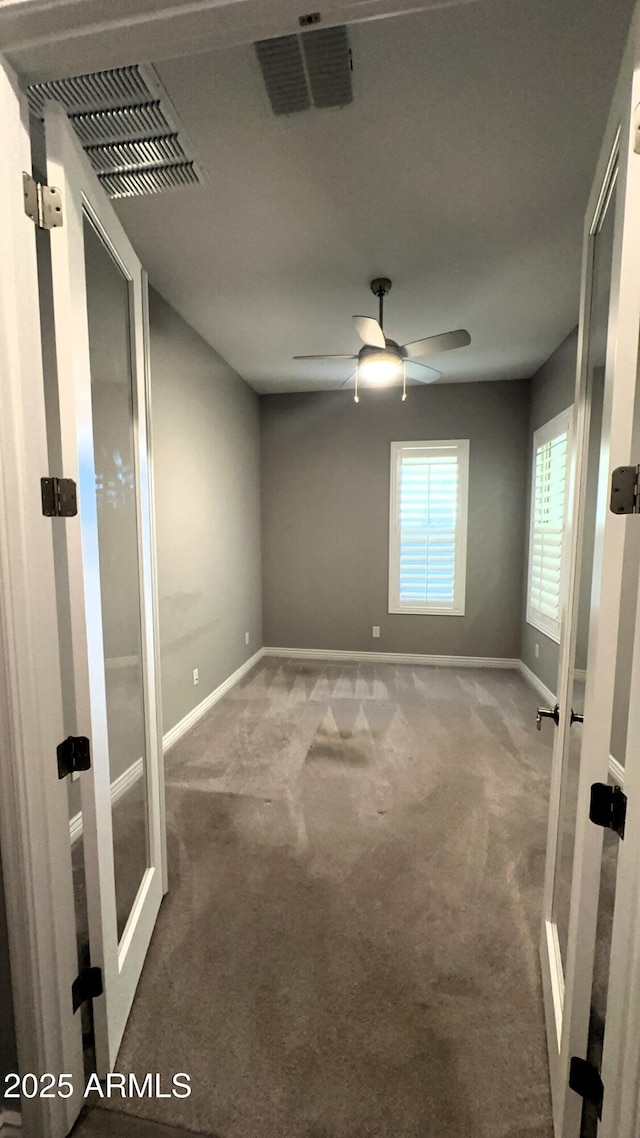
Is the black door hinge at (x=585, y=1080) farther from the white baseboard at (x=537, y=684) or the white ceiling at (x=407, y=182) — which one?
the white baseboard at (x=537, y=684)

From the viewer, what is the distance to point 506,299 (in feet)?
9.36

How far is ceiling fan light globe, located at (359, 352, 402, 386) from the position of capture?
2.74 m

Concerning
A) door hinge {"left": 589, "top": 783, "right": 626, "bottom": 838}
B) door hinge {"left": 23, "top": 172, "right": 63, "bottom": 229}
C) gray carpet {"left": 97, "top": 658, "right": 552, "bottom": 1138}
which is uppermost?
door hinge {"left": 23, "top": 172, "right": 63, "bottom": 229}

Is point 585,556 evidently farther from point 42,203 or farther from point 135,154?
point 135,154

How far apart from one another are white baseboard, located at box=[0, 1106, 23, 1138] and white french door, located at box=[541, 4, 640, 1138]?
1.27m

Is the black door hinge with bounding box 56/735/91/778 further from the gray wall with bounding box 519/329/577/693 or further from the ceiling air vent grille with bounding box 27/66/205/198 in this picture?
the gray wall with bounding box 519/329/577/693

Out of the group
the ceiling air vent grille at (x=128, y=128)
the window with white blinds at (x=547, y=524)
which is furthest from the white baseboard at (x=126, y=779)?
the window with white blinds at (x=547, y=524)

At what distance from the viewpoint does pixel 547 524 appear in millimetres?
3854

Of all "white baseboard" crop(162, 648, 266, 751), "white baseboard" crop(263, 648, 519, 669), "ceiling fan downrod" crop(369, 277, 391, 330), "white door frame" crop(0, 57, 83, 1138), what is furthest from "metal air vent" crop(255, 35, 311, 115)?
"white baseboard" crop(263, 648, 519, 669)

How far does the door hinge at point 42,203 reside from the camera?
911mm

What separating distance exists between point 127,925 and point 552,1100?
4.17 ft

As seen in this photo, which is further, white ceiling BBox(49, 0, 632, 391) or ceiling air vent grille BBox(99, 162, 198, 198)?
ceiling air vent grille BBox(99, 162, 198, 198)

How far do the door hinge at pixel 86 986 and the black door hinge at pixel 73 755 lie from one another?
0.56 meters

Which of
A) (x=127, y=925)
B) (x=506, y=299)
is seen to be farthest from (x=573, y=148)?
(x=127, y=925)
